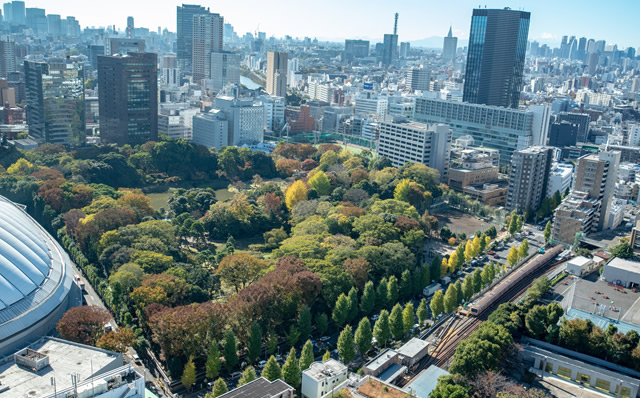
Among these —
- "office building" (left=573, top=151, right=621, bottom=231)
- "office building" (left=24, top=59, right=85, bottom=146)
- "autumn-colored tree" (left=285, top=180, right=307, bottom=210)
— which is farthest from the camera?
"office building" (left=24, top=59, right=85, bottom=146)

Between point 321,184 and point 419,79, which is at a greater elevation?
point 419,79

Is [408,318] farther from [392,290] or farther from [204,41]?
[204,41]

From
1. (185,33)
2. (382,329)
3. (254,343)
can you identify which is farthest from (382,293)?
(185,33)

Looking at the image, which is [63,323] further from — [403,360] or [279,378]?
[403,360]

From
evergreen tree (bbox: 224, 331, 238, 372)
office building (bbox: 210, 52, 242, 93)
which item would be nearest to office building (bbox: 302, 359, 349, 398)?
evergreen tree (bbox: 224, 331, 238, 372)

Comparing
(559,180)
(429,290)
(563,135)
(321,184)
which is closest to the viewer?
(429,290)

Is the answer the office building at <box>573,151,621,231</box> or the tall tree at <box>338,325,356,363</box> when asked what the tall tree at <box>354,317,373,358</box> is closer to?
the tall tree at <box>338,325,356,363</box>
